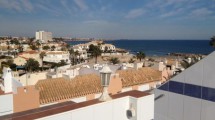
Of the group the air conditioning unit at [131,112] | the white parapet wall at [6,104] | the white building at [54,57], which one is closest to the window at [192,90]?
the air conditioning unit at [131,112]

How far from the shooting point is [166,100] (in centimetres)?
927

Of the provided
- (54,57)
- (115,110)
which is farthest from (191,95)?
(54,57)

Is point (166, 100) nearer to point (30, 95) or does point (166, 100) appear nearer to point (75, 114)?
point (75, 114)

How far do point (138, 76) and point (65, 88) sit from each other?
8476 mm

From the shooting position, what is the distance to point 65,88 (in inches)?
679

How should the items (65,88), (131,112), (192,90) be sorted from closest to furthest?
(131,112) → (192,90) → (65,88)

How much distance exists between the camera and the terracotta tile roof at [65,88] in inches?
630

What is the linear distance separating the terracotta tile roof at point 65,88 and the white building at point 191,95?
867cm

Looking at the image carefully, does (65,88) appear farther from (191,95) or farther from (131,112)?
(131,112)

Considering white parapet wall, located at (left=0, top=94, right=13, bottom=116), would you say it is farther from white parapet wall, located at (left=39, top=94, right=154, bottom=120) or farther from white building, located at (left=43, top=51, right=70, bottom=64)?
white building, located at (left=43, top=51, right=70, bottom=64)

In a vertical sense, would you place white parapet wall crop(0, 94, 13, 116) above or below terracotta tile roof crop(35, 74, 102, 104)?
above

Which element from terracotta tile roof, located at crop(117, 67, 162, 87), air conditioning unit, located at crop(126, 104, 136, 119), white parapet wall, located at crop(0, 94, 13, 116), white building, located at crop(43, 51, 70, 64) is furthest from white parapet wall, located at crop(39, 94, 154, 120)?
white building, located at crop(43, 51, 70, 64)

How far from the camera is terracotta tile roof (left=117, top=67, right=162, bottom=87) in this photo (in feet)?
69.4

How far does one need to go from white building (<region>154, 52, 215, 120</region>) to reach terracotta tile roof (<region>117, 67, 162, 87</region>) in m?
11.1
